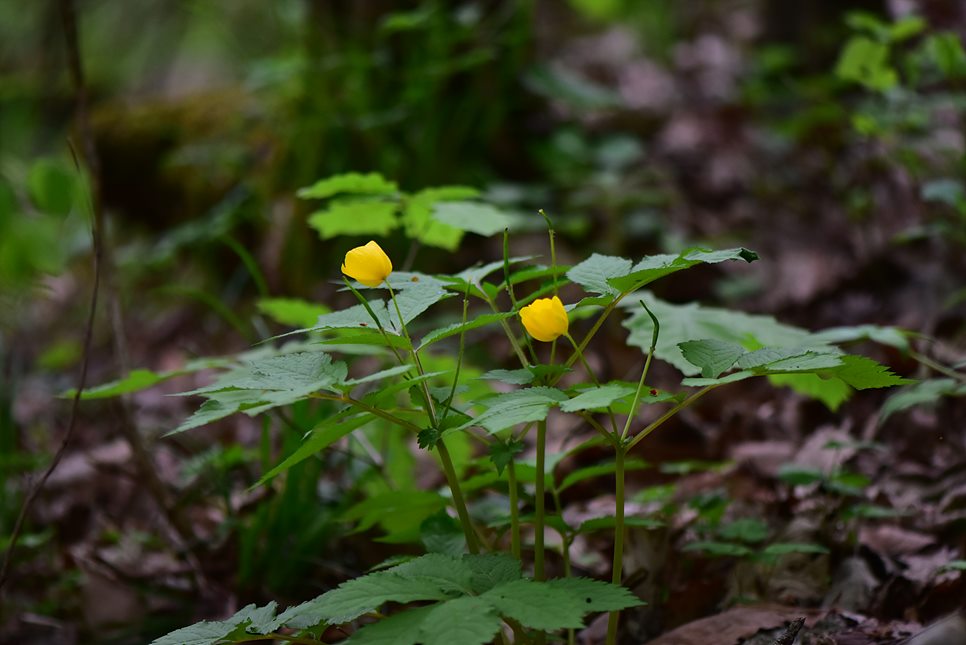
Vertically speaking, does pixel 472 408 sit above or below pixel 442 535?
above

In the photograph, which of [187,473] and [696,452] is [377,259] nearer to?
[187,473]

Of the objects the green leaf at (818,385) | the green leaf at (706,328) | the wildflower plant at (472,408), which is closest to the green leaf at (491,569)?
the wildflower plant at (472,408)

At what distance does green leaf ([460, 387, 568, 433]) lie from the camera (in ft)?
2.65

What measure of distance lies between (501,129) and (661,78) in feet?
5.58

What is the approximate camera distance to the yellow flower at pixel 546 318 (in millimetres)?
927

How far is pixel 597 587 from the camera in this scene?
84cm

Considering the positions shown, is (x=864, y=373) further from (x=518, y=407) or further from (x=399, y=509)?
(x=399, y=509)

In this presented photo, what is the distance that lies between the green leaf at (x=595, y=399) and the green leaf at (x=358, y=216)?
75 centimetres

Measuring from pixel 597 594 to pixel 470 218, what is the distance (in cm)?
73

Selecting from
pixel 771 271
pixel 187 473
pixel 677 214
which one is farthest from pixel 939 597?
pixel 677 214

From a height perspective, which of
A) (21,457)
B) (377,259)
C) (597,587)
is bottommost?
(21,457)

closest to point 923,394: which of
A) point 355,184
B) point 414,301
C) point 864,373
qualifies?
point 864,373

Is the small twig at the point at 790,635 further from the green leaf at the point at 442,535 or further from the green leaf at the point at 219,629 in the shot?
the green leaf at the point at 219,629

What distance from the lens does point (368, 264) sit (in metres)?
0.99
